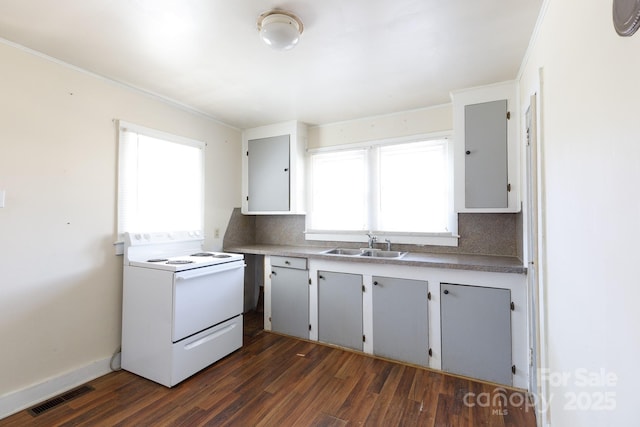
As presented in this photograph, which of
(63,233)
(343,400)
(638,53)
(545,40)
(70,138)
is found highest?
(545,40)

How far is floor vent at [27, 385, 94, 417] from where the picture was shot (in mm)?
1819

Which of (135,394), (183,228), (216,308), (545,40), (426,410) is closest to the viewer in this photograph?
(545,40)

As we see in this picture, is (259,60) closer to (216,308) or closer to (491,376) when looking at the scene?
(216,308)

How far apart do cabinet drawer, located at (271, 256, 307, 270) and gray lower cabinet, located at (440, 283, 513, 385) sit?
1329 mm

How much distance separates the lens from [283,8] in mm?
1519

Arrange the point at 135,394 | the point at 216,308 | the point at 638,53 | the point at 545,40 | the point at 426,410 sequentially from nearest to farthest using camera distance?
the point at 638,53
the point at 545,40
the point at 426,410
the point at 135,394
the point at 216,308

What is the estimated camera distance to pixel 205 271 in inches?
92.1

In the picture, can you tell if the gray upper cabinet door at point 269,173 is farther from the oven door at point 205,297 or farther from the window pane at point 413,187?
the window pane at point 413,187

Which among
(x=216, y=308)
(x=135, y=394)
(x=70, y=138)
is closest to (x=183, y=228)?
(x=216, y=308)

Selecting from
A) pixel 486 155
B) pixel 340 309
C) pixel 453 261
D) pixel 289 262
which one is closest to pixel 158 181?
pixel 289 262

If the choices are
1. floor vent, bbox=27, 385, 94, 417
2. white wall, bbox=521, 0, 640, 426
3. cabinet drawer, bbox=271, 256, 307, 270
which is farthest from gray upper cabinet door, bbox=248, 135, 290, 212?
white wall, bbox=521, 0, 640, 426

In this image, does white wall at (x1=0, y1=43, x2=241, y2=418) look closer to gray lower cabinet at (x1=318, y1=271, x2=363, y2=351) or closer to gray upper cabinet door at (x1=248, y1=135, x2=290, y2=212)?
gray upper cabinet door at (x1=248, y1=135, x2=290, y2=212)

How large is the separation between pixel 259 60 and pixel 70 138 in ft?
5.02

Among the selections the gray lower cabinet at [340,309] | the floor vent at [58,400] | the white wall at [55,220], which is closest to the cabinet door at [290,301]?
the gray lower cabinet at [340,309]
